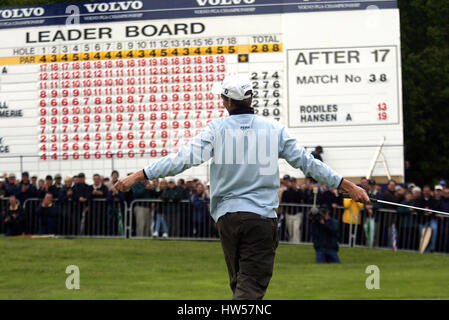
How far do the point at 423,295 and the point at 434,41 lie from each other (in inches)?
1211

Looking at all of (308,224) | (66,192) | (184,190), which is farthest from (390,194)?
(66,192)

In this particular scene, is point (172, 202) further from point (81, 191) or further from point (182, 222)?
point (81, 191)

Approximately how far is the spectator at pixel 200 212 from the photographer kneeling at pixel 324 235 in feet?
15.2

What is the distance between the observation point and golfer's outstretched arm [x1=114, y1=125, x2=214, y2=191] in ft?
22.6

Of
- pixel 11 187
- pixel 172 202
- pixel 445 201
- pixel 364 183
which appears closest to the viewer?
pixel 445 201

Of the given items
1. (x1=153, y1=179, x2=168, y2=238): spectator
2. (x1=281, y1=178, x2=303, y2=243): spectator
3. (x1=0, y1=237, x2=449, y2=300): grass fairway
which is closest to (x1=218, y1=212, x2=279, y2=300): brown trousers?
(x1=0, y1=237, x2=449, y2=300): grass fairway

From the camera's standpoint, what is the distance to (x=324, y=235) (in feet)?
63.2

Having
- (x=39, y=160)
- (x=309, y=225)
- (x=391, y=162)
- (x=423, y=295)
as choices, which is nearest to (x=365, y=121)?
(x=391, y=162)

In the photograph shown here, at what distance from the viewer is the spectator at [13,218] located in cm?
2405

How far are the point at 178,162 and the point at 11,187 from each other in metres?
19.0

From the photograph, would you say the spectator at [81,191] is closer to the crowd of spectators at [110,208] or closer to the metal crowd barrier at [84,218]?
the crowd of spectators at [110,208]

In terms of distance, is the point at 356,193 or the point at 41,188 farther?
the point at 41,188

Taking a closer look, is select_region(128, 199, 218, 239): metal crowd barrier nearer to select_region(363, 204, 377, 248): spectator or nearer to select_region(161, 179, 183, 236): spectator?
select_region(161, 179, 183, 236): spectator

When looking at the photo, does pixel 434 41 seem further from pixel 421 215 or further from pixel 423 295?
pixel 423 295
